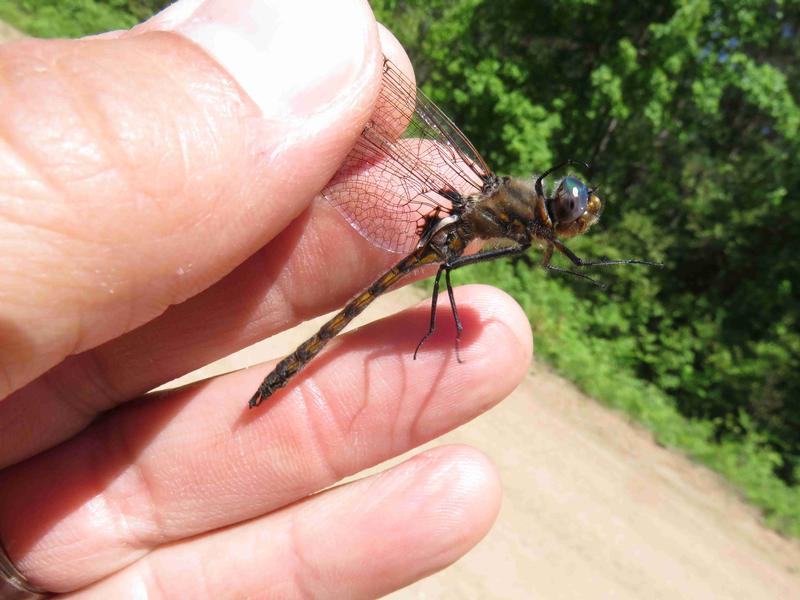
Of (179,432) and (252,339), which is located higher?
(252,339)

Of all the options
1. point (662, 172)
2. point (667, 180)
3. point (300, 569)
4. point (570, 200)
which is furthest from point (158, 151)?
point (662, 172)

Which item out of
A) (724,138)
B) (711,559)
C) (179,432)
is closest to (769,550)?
(711,559)

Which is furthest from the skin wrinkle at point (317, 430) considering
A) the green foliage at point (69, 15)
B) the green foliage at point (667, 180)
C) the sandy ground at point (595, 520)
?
the green foliage at point (69, 15)

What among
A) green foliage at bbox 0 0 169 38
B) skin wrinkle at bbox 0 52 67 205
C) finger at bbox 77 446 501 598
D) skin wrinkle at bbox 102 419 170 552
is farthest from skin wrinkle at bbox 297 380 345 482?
green foliage at bbox 0 0 169 38

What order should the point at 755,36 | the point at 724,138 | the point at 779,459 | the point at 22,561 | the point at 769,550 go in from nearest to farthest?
1. the point at 22,561
2. the point at 769,550
3. the point at 779,459
4. the point at 755,36
5. the point at 724,138

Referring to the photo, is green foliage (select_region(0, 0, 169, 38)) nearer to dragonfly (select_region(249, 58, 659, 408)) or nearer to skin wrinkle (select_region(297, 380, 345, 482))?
dragonfly (select_region(249, 58, 659, 408))

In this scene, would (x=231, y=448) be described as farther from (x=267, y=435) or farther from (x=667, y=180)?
(x=667, y=180)

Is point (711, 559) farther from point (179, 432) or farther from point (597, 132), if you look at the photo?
point (597, 132)
